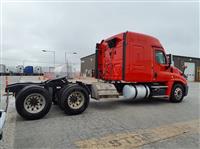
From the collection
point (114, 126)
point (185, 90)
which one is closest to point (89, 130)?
point (114, 126)

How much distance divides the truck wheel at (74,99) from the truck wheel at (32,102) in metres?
0.57

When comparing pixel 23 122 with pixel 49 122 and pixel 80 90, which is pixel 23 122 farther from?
pixel 80 90

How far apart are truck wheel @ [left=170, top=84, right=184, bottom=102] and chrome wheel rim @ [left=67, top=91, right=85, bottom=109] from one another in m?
5.01

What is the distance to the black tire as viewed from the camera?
8.80 meters

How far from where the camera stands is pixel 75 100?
611 centimetres

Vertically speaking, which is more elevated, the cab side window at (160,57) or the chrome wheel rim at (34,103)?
the cab side window at (160,57)

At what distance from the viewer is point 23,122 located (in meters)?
5.10

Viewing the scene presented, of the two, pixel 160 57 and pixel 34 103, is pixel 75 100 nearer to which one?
pixel 34 103

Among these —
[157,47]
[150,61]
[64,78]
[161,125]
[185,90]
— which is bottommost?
[161,125]

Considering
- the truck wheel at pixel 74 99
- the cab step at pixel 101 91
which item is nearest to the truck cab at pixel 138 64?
the cab step at pixel 101 91

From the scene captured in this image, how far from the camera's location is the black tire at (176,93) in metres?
8.80

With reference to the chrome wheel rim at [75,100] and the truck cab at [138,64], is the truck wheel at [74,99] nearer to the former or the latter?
the chrome wheel rim at [75,100]

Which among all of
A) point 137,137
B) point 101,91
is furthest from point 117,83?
point 137,137

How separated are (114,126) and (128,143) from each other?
1.15 meters
